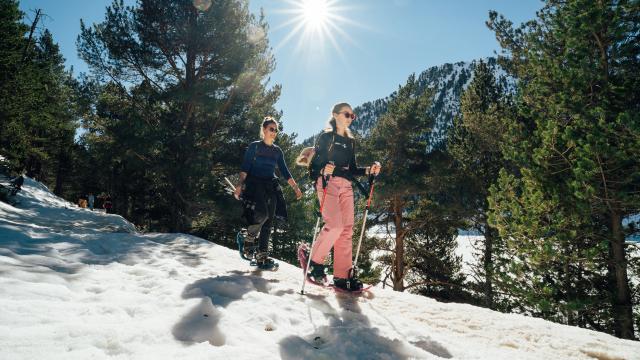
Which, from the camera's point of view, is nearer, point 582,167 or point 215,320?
point 215,320

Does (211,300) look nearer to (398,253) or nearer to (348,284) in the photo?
(348,284)

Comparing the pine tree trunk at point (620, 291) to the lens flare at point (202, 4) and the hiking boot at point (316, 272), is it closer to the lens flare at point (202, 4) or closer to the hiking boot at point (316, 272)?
the hiking boot at point (316, 272)

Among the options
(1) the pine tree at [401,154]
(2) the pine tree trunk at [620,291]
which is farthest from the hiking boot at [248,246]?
(1) the pine tree at [401,154]

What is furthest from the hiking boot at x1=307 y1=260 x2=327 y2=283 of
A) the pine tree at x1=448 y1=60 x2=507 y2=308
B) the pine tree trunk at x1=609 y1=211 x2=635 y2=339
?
the pine tree at x1=448 y1=60 x2=507 y2=308

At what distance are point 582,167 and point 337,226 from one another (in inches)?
226

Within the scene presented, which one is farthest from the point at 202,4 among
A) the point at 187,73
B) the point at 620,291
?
the point at 620,291

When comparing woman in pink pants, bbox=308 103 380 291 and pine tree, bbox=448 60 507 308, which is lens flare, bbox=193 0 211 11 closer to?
woman in pink pants, bbox=308 103 380 291

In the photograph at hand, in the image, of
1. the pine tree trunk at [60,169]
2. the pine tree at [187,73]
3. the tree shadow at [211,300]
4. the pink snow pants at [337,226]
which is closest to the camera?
the tree shadow at [211,300]

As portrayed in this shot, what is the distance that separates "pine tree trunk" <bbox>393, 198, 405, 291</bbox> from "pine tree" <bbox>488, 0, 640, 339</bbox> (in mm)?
7117

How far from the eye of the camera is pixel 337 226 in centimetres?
408

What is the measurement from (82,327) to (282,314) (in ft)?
4.87

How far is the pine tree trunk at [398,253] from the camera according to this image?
15.0m

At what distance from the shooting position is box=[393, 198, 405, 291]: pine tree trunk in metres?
15.0

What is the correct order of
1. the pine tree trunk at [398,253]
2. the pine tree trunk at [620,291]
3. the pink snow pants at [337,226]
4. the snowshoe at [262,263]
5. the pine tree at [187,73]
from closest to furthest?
1. the pink snow pants at [337,226]
2. the snowshoe at [262,263]
3. the pine tree trunk at [620,291]
4. the pine tree at [187,73]
5. the pine tree trunk at [398,253]
